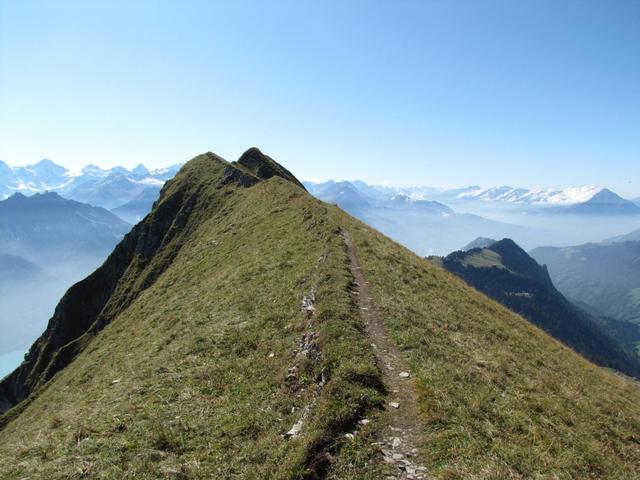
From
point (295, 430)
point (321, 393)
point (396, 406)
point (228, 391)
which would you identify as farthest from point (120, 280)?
point (396, 406)

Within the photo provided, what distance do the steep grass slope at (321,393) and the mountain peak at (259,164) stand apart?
62735mm

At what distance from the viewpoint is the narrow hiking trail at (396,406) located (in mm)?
10425

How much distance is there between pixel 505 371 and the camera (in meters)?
17.8

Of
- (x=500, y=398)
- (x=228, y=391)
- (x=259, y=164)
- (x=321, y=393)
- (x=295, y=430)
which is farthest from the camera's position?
(x=259, y=164)

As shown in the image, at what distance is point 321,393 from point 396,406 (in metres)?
2.83

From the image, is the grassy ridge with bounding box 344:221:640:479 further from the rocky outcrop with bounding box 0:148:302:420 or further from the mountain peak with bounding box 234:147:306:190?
the mountain peak with bounding box 234:147:306:190

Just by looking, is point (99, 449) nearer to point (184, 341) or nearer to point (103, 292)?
point (184, 341)

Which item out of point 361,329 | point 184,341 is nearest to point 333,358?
point 361,329

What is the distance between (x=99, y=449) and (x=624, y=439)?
20.8 m

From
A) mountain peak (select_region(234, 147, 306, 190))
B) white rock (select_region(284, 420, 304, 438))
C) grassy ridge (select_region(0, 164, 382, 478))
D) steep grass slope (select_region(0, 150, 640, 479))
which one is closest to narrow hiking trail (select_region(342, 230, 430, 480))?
steep grass slope (select_region(0, 150, 640, 479))

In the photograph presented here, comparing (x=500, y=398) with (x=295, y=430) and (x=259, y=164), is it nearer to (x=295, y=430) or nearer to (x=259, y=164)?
(x=295, y=430)

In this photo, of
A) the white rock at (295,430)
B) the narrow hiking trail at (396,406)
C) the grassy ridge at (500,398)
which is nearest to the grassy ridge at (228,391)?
the white rock at (295,430)

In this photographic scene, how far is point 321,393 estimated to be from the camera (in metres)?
14.0

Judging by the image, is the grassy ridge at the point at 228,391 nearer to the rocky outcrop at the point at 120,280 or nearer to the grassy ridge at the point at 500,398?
the grassy ridge at the point at 500,398
